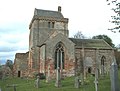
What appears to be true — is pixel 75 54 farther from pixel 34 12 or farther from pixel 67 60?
pixel 34 12

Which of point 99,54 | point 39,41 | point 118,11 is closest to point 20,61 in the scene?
point 39,41

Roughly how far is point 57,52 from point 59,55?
24.0 inches

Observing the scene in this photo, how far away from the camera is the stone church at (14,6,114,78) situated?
138ft

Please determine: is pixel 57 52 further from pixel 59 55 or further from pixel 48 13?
pixel 48 13

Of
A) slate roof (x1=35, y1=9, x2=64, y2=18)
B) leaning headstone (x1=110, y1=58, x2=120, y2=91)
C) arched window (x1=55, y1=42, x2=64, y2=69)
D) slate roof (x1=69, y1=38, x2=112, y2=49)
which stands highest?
slate roof (x1=35, y1=9, x2=64, y2=18)

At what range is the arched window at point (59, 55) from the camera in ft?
139

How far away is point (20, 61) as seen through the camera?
165 feet

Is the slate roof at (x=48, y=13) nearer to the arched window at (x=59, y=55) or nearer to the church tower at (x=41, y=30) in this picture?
the church tower at (x=41, y=30)

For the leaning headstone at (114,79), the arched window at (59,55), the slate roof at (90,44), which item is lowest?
the leaning headstone at (114,79)

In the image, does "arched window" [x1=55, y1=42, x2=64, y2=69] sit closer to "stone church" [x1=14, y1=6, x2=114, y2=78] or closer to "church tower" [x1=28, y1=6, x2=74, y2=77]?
"stone church" [x1=14, y1=6, x2=114, y2=78]

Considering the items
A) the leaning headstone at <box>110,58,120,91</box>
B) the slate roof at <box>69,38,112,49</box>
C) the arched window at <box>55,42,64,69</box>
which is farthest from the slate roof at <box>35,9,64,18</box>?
the leaning headstone at <box>110,58,120,91</box>

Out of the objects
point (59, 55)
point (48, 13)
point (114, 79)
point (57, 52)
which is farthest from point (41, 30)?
point (114, 79)

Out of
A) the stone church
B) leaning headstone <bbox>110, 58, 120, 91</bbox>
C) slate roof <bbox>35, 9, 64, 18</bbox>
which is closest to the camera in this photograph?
leaning headstone <bbox>110, 58, 120, 91</bbox>

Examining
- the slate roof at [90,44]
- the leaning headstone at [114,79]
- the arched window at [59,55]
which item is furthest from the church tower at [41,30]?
the leaning headstone at [114,79]
